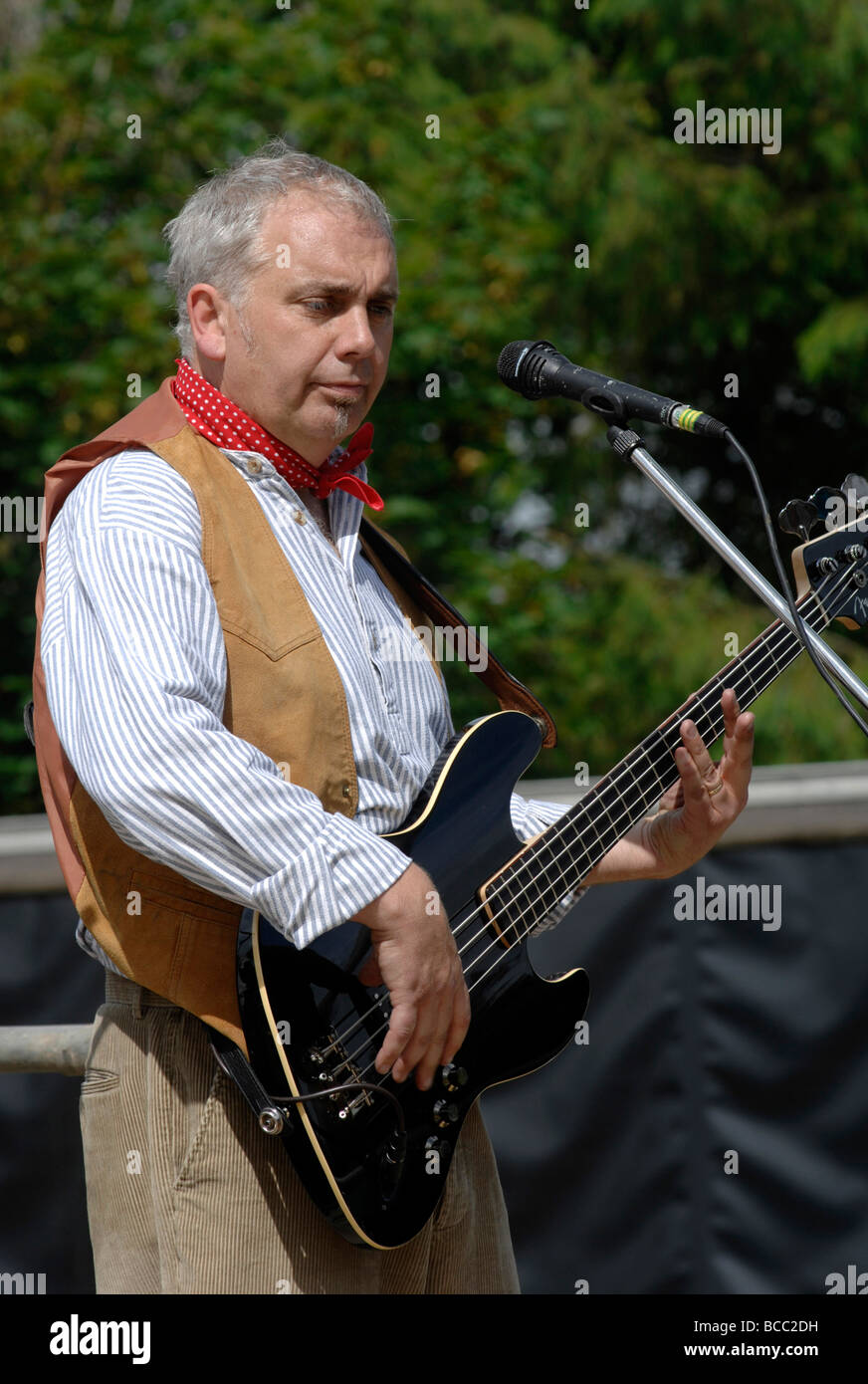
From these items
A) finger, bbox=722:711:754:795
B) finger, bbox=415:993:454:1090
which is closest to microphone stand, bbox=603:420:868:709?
finger, bbox=722:711:754:795

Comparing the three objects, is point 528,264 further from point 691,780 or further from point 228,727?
point 228,727

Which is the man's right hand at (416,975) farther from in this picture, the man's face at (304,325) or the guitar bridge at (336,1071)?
the man's face at (304,325)

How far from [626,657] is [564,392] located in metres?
5.63

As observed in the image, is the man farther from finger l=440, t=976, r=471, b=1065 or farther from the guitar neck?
the guitar neck

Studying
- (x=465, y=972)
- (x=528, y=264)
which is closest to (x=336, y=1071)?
(x=465, y=972)

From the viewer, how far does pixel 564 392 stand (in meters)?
2.18

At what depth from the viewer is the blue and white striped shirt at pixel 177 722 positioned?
169 cm

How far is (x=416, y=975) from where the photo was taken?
1.76 m

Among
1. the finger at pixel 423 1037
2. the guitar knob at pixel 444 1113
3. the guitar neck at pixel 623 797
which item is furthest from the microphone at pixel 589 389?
the guitar knob at pixel 444 1113

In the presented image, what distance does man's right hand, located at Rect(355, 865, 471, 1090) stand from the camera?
5.74 feet

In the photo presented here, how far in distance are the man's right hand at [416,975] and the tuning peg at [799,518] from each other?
919mm

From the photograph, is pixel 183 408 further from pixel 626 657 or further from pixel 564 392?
pixel 626 657

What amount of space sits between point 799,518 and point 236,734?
39.4 inches
